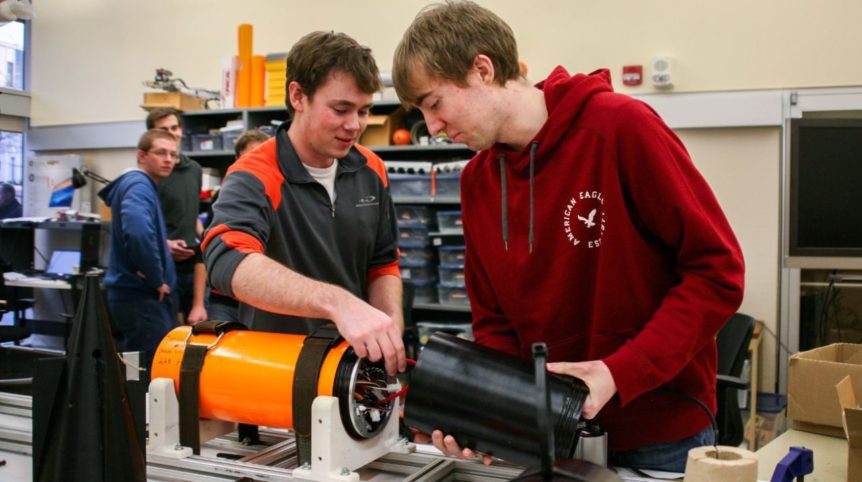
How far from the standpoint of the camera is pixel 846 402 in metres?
1.68

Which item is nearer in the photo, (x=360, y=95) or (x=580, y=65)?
(x=360, y=95)

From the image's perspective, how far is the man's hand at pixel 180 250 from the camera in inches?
151

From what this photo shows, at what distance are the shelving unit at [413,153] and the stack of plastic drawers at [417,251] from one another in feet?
0.14

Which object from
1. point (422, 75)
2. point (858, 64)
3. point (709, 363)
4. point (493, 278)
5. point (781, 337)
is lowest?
point (781, 337)

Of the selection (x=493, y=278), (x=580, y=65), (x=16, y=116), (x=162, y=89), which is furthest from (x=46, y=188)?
(x=493, y=278)

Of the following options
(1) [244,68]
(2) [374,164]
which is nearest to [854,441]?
(2) [374,164]

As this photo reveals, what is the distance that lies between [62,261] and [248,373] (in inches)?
220

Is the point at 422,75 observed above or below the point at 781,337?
above

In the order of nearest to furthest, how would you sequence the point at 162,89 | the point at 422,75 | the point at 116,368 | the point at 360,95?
the point at 116,368, the point at 422,75, the point at 360,95, the point at 162,89

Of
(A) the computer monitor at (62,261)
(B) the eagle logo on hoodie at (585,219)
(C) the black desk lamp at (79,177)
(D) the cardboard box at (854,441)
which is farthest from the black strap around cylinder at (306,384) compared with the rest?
(A) the computer monitor at (62,261)

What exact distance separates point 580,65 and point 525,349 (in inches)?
138

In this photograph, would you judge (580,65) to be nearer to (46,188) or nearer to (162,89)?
(162,89)

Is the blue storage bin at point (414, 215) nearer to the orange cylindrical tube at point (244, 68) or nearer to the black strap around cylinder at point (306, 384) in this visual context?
the orange cylindrical tube at point (244, 68)

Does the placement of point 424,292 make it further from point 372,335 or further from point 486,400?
point 486,400
